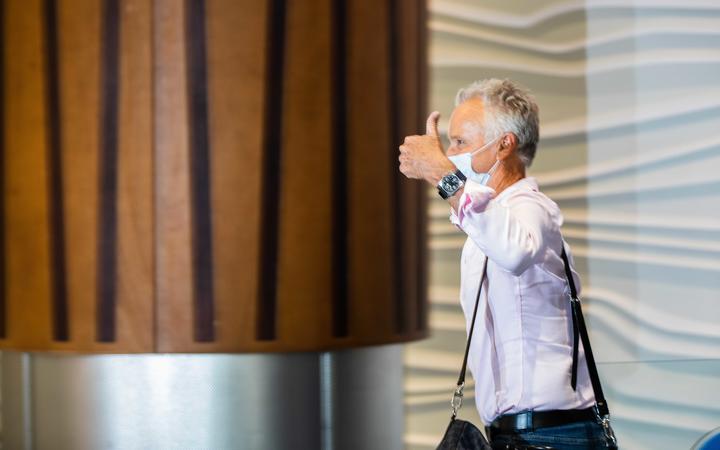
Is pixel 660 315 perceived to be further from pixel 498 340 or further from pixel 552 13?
pixel 498 340

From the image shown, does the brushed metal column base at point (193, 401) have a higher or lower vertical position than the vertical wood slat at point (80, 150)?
lower

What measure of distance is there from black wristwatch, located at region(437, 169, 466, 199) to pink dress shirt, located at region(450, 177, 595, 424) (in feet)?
0.18

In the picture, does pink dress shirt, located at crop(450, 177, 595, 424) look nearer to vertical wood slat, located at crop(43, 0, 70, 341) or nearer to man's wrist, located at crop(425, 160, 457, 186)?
man's wrist, located at crop(425, 160, 457, 186)

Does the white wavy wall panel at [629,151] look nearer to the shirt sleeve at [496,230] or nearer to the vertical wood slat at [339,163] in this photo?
the vertical wood slat at [339,163]

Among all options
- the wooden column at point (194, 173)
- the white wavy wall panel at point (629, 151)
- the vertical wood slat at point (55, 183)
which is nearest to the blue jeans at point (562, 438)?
the wooden column at point (194, 173)

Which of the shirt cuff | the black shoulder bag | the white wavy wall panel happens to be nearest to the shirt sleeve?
the shirt cuff

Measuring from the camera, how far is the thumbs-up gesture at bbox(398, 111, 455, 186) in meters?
1.78

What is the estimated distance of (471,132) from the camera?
6.59 feet

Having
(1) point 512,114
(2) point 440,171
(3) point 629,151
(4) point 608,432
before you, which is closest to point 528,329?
(4) point 608,432

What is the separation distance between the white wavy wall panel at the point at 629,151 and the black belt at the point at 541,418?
2.55 metres

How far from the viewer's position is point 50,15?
274 cm

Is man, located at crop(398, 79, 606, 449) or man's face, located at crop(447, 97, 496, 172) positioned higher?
man's face, located at crop(447, 97, 496, 172)

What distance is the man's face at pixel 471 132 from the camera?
6.49 ft

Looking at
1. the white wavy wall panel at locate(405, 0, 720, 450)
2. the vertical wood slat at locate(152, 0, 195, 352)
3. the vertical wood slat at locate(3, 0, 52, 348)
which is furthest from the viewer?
the white wavy wall panel at locate(405, 0, 720, 450)
